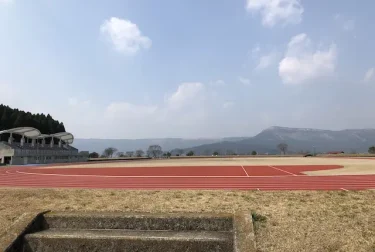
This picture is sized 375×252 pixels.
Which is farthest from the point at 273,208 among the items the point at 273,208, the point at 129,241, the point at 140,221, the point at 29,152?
the point at 29,152

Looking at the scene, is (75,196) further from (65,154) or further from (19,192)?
(65,154)

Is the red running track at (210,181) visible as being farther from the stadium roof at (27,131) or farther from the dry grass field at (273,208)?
the stadium roof at (27,131)

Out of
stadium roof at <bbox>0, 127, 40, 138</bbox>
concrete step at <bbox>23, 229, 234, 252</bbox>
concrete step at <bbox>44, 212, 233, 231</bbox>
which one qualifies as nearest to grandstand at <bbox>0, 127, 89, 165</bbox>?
stadium roof at <bbox>0, 127, 40, 138</bbox>

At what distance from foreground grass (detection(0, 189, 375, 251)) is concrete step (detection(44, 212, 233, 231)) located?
987 millimetres

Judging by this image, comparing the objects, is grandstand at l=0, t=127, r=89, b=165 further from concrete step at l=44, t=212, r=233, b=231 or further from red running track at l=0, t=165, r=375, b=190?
concrete step at l=44, t=212, r=233, b=231

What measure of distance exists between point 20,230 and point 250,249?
205 inches

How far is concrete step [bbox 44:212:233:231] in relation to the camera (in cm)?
794

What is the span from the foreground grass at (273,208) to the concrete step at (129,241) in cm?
100

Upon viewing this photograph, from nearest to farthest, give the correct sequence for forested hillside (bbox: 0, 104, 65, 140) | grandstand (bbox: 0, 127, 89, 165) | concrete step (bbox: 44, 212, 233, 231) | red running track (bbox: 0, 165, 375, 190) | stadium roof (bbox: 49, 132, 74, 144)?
1. concrete step (bbox: 44, 212, 233, 231)
2. red running track (bbox: 0, 165, 375, 190)
3. grandstand (bbox: 0, 127, 89, 165)
4. stadium roof (bbox: 49, 132, 74, 144)
5. forested hillside (bbox: 0, 104, 65, 140)

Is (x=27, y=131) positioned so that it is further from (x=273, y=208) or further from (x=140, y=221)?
(x=273, y=208)

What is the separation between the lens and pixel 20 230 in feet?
25.5

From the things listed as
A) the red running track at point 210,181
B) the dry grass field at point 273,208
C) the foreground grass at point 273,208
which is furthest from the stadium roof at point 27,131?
the dry grass field at point 273,208

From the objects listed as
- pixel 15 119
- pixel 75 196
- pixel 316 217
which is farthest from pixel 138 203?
pixel 15 119

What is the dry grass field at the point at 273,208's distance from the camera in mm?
7043
